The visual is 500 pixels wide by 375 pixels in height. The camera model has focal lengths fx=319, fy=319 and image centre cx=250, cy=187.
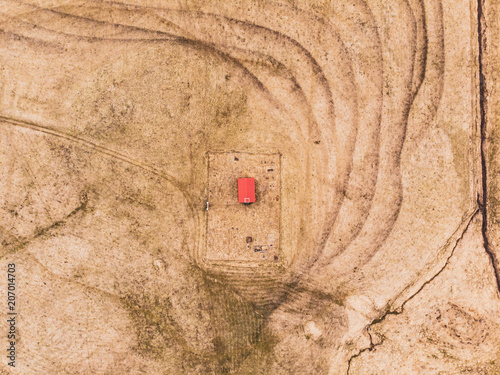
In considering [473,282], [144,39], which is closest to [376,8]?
[144,39]

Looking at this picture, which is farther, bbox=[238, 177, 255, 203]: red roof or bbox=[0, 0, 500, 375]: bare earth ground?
bbox=[0, 0, 500, 375]: bare earth ground

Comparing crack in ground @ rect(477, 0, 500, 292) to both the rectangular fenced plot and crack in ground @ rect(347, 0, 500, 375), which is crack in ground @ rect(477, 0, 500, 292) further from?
the rectangular fenced plot

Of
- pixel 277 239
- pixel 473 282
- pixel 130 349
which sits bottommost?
pixel 130 349

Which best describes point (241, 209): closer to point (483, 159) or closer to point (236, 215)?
point (236, 215)

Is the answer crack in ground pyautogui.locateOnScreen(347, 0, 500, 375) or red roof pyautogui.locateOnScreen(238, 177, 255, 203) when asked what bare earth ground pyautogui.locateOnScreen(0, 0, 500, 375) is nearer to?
crack in ground pyautogui.locateOnScreen(347, 0, 500, 375)

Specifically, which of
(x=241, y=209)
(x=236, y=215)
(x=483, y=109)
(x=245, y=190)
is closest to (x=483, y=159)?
(x=483, y=109)

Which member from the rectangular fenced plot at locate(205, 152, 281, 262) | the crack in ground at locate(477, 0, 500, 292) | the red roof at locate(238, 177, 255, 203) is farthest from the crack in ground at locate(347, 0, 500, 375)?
the red roof at locate(238, 177, 255, 203)

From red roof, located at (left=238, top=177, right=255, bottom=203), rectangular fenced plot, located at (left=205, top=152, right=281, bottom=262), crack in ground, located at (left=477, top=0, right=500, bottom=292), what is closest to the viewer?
red roof, located at (left=238, top=177, right=255, bottom=203)

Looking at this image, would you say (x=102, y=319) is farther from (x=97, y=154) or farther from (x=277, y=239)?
(x=277, y=239)

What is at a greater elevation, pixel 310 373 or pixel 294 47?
pixel 294 47

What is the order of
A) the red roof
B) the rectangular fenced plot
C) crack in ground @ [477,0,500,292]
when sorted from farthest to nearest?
the rectangular fenced plot, crack in ground @ [477,0,500,292], the red roof
